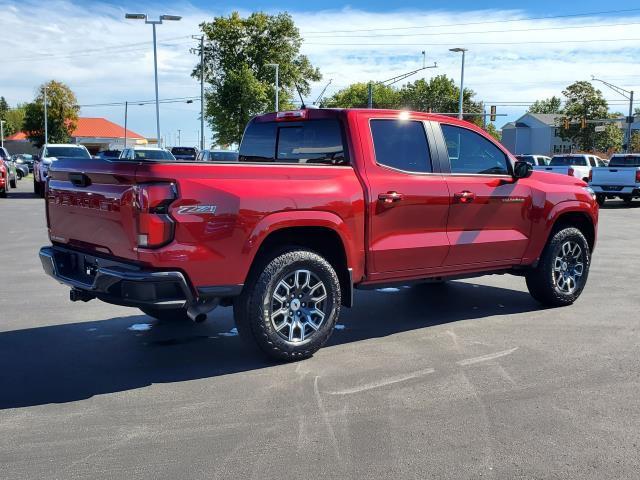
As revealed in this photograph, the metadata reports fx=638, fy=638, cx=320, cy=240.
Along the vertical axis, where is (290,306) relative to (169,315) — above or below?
above

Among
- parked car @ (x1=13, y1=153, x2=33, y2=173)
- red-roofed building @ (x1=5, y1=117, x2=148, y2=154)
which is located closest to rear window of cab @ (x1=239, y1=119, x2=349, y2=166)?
parked car @ (x1=13, y1=153, x2=33, y2=173)

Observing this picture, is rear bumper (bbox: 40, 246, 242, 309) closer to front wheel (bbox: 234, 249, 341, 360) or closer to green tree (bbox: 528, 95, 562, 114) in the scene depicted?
front wheel (bbox: 234, 249, 341, 360)

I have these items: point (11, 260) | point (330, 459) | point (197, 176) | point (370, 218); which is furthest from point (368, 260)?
point (11, 260)

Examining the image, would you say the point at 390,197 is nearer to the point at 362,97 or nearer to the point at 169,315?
the point at 169,315

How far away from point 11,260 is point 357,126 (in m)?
6.70

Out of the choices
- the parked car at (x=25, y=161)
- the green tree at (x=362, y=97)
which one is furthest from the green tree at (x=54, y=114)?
the green tree at (x=362, y=97)

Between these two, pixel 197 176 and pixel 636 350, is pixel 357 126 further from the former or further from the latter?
pixel 636 350

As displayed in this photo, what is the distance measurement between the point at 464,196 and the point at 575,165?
23094mm

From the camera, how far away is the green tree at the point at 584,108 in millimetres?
66062

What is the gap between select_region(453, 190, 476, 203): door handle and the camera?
5.90m

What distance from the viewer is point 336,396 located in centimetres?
435

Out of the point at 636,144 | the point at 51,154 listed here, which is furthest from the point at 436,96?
the point at 51,154

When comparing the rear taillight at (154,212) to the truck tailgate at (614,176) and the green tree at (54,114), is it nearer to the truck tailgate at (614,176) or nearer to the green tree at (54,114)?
the truck tailgate at (614,176)

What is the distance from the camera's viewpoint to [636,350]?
5.46m
